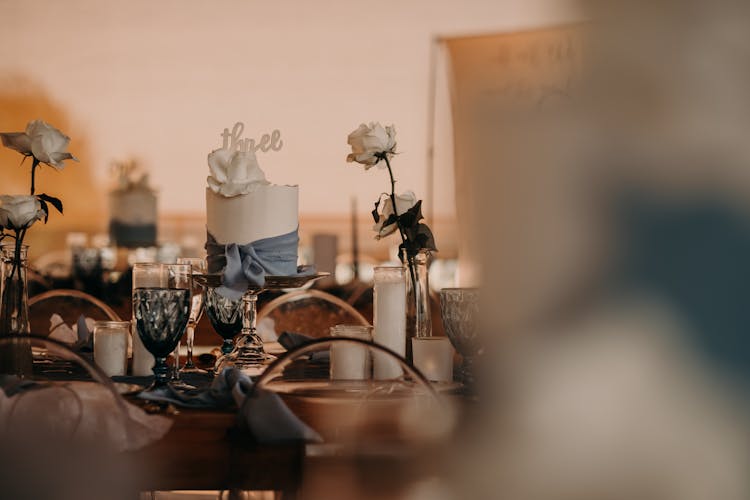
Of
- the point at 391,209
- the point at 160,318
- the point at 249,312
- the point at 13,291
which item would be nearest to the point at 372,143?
the point at 391,209

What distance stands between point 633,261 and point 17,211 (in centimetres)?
128

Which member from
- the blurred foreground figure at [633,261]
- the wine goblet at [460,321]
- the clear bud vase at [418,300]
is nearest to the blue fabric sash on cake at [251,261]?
the clear bud vase at [418,300]

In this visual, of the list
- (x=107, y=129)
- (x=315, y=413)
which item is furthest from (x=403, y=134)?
(x=315, y=413)

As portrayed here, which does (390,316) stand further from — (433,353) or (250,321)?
(250,321)

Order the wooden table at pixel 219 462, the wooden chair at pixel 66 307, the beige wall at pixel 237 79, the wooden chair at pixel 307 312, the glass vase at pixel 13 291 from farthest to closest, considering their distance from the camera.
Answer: the beige wall at pixel 237 79 < the wooden chair at pixel 307 312 < the wooden chair at pixel 66 307 < the glass vase at pixel 13 291 < the wooden table at pixel 219 462

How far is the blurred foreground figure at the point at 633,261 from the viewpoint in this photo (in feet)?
0.83

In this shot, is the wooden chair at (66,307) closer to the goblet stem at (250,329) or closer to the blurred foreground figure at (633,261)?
the goblet stem at (250,329)

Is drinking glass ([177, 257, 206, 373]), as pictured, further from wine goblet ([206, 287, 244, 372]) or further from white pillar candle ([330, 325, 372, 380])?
white pillar candle ([330, 325, 372, 380])

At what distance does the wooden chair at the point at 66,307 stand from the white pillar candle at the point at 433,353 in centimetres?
120

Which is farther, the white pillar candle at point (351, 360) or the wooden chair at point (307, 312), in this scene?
the wooden chair at point (307, 312)

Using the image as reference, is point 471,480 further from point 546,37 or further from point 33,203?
point 33,203

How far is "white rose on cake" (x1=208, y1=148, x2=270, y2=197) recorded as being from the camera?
1.51 meters

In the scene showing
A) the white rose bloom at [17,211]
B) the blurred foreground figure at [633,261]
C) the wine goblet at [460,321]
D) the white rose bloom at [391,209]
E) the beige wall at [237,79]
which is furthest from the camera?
the beige wall at [237,79]

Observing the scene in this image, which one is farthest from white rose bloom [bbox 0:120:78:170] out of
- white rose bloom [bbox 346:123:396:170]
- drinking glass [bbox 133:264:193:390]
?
white rose bloom [bbox 346:123:396:170]
